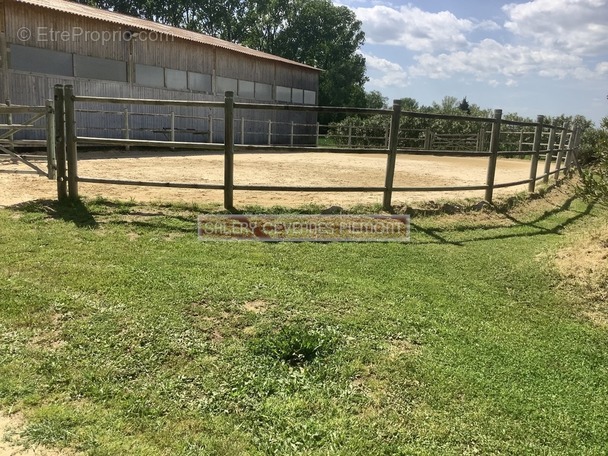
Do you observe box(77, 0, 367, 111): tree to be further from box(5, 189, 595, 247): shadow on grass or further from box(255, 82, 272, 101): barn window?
box(5, 189, 595, 247): shadow on grass

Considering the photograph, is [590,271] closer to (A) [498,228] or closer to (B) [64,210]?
(A) [498,228]

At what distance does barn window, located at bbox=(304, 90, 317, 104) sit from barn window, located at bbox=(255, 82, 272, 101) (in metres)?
3.88

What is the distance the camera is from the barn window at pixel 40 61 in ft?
48.0

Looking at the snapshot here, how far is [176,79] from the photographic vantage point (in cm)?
2050

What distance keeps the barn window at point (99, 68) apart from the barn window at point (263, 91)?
28.3 ft

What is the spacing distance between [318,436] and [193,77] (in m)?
21.0

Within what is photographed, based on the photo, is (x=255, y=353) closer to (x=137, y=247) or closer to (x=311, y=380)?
(x=311, y=380)

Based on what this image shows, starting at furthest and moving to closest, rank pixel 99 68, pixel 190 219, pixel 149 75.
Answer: pixel 149 75
pixel 99 68
pixel 190 219

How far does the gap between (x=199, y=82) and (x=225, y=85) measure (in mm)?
1810

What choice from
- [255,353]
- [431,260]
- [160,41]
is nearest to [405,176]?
[431,260]

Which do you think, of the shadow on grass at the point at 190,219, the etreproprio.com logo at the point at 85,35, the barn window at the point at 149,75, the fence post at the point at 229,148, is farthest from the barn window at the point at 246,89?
the shadow on grass at the point at 190,219

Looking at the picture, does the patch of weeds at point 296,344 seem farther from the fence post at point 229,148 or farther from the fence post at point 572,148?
the fence post at point 572,148

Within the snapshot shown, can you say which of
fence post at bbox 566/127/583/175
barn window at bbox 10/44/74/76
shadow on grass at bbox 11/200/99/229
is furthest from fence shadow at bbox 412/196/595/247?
barn window at bbox 10/44/74/76

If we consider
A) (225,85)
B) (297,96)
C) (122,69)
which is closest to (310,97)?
(297,96)
